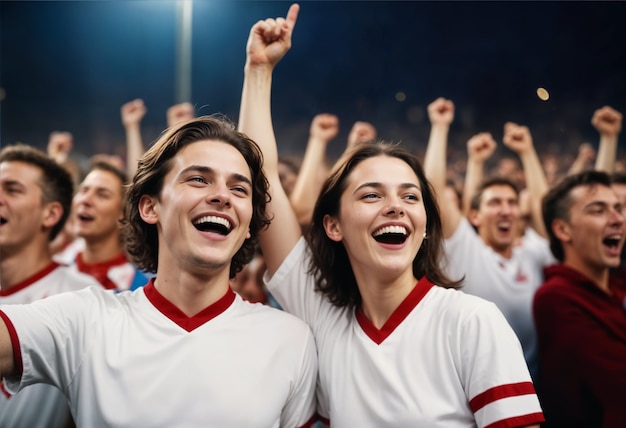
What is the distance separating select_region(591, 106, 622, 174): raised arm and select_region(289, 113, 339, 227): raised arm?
111cm

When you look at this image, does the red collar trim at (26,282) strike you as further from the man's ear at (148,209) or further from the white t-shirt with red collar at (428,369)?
the white t-shirt with red collar at (428,369)

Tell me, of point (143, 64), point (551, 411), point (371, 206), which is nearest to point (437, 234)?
point (371, 206)

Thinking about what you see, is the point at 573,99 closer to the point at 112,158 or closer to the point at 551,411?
the point at 551,411

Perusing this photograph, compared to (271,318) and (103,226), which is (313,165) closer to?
(103,226)

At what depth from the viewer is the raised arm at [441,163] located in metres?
1.98

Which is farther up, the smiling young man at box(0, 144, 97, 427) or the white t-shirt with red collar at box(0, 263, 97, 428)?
the smiling young man at box(0, 144, 97, 427)

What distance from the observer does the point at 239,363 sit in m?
1.13

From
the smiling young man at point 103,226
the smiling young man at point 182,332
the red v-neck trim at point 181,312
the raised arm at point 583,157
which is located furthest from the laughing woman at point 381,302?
the raised arm at point 583,157

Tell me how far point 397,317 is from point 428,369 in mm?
150

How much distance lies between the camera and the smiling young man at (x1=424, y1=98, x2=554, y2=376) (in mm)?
1984

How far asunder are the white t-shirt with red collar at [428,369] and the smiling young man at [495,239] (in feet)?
1.35

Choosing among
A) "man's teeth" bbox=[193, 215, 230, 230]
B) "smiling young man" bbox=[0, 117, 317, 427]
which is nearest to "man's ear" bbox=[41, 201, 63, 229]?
"smiling young man" bbox=[0, 117, 317, 427]

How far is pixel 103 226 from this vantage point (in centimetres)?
229

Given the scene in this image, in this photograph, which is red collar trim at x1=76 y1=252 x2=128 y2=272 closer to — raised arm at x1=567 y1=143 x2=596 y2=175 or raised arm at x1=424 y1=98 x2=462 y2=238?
raised arm at x1=424 y1=98 x2=462 y2=238
